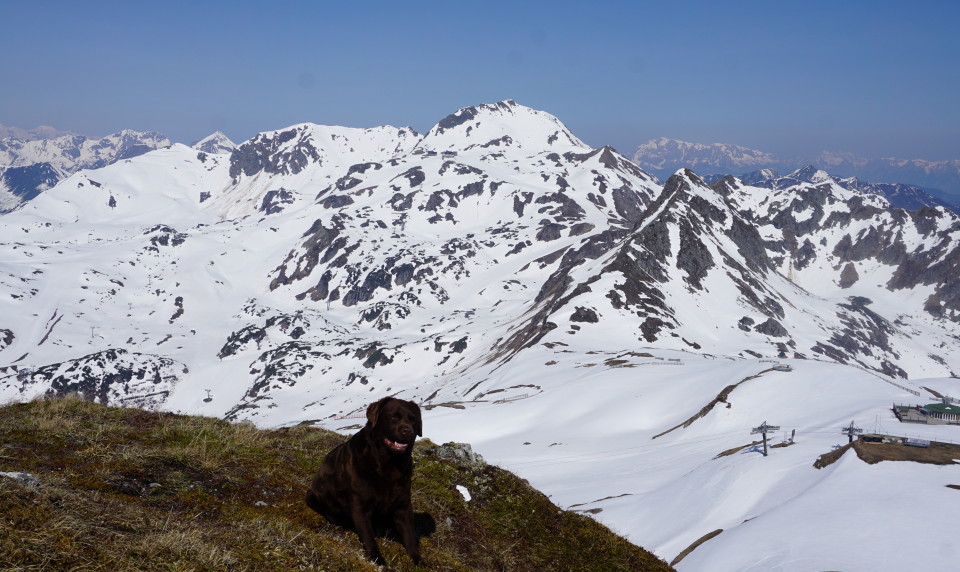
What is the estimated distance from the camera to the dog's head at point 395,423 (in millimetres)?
8984

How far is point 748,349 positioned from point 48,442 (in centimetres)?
17958

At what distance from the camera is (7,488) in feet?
23.3

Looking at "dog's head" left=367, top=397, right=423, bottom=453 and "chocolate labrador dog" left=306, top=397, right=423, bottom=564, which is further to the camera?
"chocolate labrador dog" left=306, top=397, right=423, bottom=564

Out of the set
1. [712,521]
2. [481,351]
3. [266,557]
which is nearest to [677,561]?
[712,521]

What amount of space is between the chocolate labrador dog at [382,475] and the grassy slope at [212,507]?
422mm

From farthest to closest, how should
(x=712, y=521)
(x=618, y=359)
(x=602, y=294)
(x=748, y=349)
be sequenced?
1. (x=748, y=349)
2. (x=602, y=294)
3. (x=618, y=359)
4. (x=712, y=521)

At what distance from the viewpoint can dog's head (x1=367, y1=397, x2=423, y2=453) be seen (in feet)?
29.5

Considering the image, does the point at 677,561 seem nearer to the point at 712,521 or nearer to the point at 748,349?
the point at 712,521

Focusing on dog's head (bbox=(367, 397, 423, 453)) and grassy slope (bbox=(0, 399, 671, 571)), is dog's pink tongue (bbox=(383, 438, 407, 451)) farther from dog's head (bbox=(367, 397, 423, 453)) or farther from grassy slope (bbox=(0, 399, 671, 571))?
grassy slope (bbox=(0, 399, 671, 571))

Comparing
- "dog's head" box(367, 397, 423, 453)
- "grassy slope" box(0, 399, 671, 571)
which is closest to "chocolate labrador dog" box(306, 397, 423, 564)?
"dog's head" box(367, 397, 423, 453)

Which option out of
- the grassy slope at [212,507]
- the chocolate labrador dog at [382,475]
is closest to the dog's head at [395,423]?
the chocolate labrador dog at [382,475]

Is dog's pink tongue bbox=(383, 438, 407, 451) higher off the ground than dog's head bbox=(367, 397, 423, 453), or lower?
lower

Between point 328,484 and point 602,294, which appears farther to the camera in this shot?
point 602,294

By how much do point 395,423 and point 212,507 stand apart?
11.8ft
